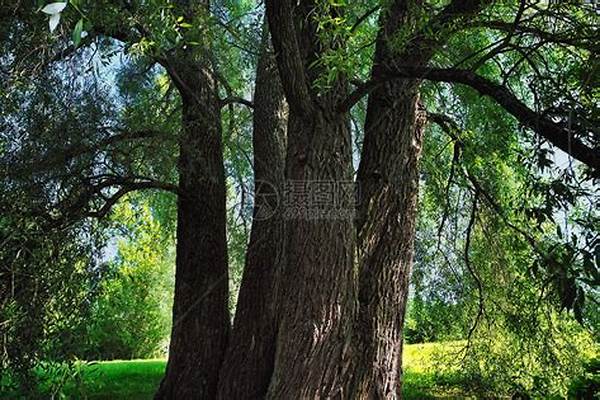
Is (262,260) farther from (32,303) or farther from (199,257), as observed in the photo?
(32,303)

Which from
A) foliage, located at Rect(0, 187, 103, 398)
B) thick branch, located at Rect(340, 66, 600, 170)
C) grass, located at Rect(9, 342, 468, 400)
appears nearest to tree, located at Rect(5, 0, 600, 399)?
thick branch, located at Rect(340, 66, 600, 170)

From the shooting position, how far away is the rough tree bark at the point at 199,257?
14.6 feet

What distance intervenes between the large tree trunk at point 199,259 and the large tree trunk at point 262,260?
220mm

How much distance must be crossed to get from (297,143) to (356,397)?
1.50 m

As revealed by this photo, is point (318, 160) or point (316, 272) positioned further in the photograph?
point (318, 160)

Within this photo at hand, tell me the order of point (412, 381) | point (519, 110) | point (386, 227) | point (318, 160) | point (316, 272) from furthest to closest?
point (412, 381) → point (386, 227) → point (318, 160) → point (316, 272) → point (519, 110)

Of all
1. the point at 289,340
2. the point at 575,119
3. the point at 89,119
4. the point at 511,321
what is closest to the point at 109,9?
the point at 89,119

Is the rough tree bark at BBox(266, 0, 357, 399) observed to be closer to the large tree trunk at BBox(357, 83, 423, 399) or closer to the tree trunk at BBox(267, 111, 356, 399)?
the tree trunk at BBox(267, 111, 356, 399)

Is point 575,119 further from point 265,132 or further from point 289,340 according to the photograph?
point 265,132

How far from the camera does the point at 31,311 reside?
9.93ft

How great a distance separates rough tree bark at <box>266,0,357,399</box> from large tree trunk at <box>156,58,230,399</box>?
1.35 meters

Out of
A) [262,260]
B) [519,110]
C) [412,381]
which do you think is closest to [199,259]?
[262,260]

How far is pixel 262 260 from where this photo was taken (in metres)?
4.59

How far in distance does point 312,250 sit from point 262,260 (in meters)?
1.54
